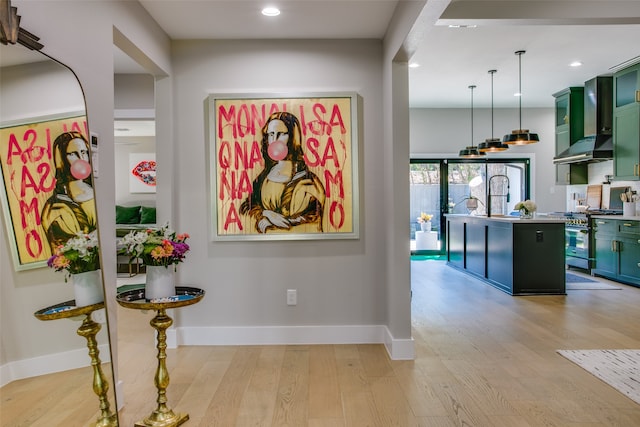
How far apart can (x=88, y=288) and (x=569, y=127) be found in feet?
25.6

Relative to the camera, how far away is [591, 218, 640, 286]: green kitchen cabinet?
5.75m

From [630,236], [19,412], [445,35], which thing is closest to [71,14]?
[19,412]

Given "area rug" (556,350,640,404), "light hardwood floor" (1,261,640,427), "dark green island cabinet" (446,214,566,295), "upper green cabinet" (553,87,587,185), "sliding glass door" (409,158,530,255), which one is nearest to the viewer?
"light hardwood floor" (1,261,640,427)

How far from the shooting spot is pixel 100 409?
1.83m

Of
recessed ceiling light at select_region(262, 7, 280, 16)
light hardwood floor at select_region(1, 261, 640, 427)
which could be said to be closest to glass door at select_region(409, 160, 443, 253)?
light hardwood floor at select_region(1, 261, 640, 427)

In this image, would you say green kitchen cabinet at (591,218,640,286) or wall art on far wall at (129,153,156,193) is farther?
wall art on far wall at (129,153,156,193)

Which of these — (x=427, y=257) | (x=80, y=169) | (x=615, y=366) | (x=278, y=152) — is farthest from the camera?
(x=427, y=257)

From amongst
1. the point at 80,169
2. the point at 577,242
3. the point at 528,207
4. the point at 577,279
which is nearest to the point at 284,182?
the point at 80,169

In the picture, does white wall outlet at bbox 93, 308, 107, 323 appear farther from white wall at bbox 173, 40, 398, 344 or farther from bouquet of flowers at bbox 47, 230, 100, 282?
white wall at bbox 173, 40, 398, 344

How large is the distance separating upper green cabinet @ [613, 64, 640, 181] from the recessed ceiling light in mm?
5269

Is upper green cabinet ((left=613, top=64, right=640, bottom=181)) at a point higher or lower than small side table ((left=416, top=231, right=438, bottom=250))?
higher

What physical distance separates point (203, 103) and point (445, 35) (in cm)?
269

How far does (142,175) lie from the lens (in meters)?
8.44

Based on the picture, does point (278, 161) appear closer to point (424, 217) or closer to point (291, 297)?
point (291, 297)
